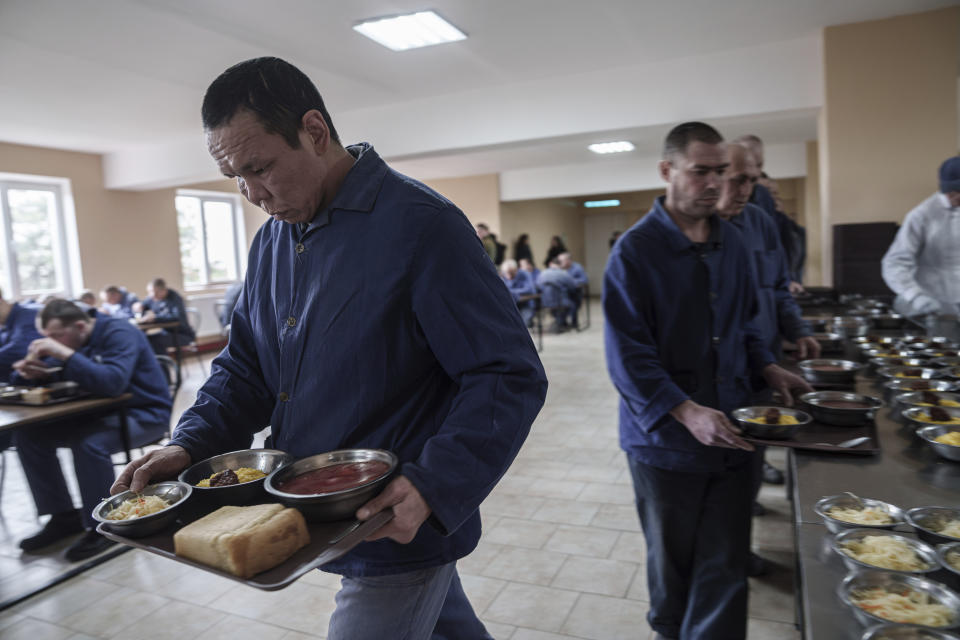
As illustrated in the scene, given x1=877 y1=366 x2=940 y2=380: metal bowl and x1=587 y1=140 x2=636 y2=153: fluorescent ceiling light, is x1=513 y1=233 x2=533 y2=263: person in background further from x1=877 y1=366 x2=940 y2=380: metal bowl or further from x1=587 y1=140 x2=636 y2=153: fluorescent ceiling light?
x1=877 y1=366 x2=940 y2=380: metal bowl

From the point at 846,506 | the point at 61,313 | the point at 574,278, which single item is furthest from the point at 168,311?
the point at 846,506

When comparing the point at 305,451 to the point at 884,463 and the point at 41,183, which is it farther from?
the point at 41,183

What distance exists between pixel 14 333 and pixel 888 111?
5.94 metres

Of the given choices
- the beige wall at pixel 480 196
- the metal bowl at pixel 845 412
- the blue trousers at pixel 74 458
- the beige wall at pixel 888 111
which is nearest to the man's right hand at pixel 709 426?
the metal bowl at pixel 845 412

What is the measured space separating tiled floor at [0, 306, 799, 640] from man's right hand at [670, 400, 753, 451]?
2.93 feet

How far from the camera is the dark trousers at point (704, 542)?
1645 mm

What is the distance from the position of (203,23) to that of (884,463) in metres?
4.36

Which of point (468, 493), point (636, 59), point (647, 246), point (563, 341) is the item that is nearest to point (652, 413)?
point (647, 246)

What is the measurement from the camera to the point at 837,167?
483 centimetres

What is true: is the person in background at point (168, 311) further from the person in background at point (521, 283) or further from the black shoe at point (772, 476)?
the black shoe at point (772, 476)

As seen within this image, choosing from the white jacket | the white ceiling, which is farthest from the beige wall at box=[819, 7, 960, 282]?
the white jacket

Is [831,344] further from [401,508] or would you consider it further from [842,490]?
[401,508]

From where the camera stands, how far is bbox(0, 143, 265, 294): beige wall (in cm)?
759

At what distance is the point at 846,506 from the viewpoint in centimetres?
106
